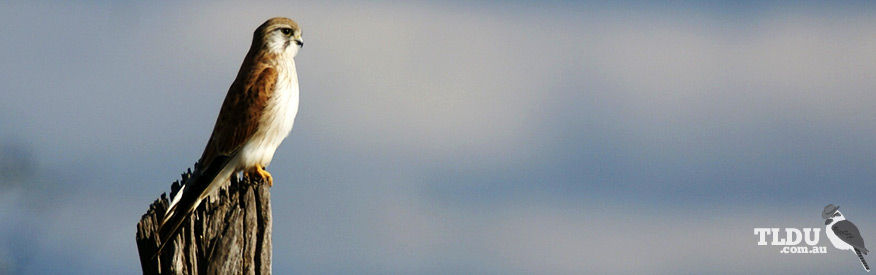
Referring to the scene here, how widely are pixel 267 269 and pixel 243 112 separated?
3.42 metres

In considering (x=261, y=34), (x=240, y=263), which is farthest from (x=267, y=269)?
(x=261, y=34)

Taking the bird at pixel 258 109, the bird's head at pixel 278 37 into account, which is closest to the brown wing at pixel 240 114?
the bird at pixel 258 109

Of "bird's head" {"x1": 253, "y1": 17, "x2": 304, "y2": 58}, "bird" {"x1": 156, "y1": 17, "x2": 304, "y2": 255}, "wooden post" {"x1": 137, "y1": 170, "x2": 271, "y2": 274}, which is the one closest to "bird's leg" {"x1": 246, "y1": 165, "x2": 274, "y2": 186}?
"bird" {"x1": 156, "y1": 17, "x2": 304, "y2": 255}

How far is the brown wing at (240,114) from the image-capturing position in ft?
32.3

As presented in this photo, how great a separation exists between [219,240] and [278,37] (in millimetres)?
4418

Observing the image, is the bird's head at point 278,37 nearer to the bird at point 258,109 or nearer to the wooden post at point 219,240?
the bird at point 258,109

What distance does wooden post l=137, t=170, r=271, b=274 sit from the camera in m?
6.81

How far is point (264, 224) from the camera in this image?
7121 millimetres

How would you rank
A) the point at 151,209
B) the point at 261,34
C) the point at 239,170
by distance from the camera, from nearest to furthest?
the point at 151,209, the point at 239,170, the point at 261,34

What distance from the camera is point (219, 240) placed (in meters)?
6.82

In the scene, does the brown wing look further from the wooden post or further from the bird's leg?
the wooden post

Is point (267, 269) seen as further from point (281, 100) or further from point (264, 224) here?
point (281, 100)

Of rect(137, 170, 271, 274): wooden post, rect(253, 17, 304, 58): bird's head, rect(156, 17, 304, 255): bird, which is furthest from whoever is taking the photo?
rect(253, 17, 304, 58): bird's head

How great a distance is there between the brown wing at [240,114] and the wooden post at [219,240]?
2657 mm
